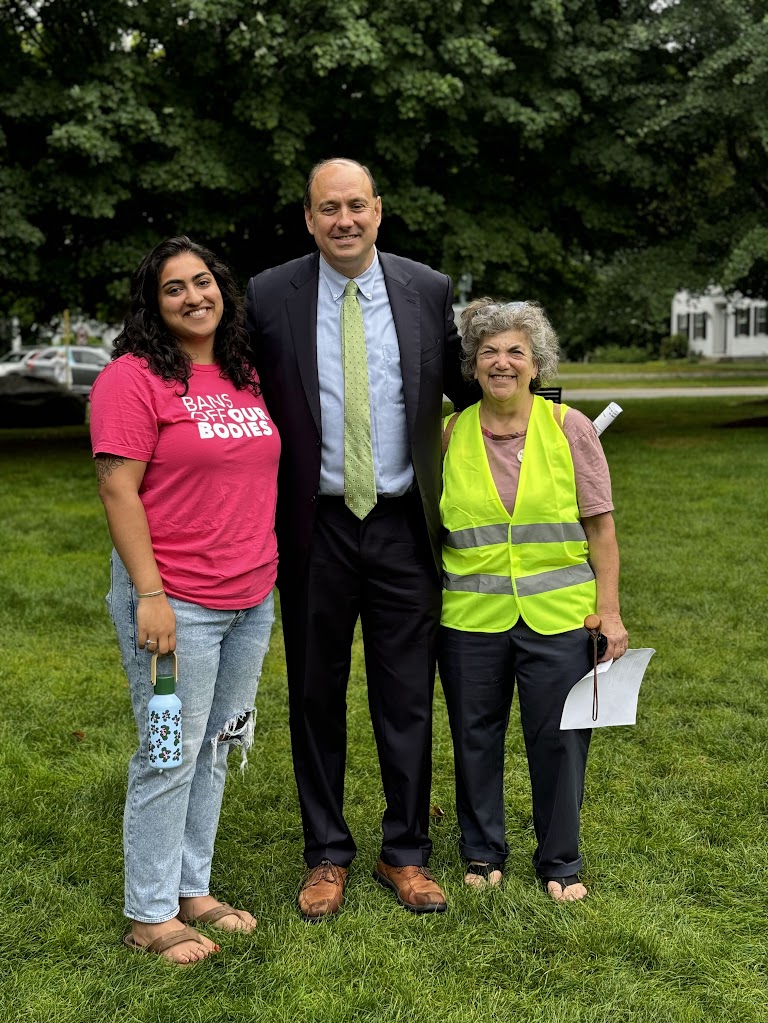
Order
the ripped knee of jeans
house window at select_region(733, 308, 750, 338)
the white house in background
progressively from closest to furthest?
the ripped knee of jeans
the white house in background
house window at select_region(733, 308, 750, 338)

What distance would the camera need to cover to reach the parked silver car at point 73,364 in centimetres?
2842

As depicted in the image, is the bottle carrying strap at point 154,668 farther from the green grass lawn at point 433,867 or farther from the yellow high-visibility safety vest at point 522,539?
the yellow high-visibility safety vest at point 522,539

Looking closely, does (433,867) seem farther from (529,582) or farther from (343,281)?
(343,281)

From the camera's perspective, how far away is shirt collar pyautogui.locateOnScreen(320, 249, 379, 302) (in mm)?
3438

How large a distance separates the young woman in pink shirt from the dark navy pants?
71 cm

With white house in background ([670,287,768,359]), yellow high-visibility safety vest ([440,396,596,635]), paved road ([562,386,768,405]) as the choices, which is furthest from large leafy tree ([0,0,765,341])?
white house in background ([670,287,768,359])

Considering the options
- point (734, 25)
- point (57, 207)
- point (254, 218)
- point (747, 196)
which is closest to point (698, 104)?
point (734, 25)

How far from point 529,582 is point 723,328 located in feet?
160

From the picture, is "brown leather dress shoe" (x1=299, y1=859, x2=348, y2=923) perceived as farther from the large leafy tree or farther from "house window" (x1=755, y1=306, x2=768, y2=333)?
"house window" (x1=755, y1=306, x2=768, y2=333)

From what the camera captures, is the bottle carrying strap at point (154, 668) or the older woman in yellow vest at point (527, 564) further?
the older woman in yellow vest at point (527, 564)

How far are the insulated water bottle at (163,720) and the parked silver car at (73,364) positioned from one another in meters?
25.8

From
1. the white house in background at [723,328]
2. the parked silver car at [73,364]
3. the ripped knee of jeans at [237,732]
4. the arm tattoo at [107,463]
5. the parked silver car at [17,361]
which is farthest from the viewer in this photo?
the white house in background at [723,328]

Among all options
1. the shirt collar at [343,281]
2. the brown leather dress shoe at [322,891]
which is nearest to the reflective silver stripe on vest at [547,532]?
the shirt collar at [343,281]

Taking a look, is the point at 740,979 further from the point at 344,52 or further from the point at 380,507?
the point at 344,52
